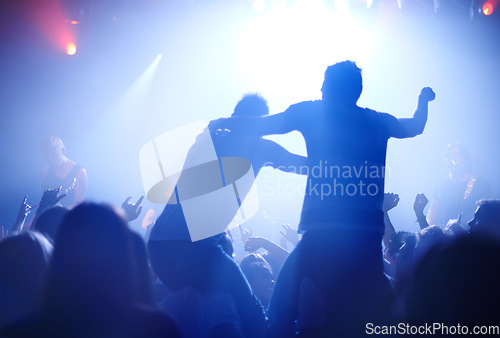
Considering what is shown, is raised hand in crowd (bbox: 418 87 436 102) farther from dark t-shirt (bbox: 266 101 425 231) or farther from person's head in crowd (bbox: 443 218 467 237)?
person's head in crowd (bbox: 443 218 467 237)

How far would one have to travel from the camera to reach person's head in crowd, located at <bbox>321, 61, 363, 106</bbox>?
6.78 ft

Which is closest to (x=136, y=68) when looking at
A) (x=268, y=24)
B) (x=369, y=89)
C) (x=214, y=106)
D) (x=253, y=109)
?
(x=214, y=106)

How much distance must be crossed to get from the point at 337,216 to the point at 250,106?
918mm

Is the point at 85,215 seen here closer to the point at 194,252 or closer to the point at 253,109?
the point at 194,252

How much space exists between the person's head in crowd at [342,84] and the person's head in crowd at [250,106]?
1.53ft

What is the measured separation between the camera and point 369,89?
28.6ft

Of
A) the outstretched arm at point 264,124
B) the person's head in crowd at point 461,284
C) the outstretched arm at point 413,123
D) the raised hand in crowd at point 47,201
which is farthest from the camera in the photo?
the raised hand in crowd at point 47,201

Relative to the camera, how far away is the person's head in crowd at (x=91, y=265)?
1.34m

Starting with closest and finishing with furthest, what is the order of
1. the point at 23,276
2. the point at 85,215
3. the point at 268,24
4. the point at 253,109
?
1. the point at 85,215
2. the point at 23,276
3. the point at 253,109
4. the point at 268,24

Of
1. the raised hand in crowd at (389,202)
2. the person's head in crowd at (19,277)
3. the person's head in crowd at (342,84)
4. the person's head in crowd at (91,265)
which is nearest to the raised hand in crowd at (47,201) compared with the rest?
the person's head in crowd at (19,277)

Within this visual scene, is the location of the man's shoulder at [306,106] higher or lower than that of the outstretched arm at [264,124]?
higher

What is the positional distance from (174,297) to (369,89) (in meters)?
7.77

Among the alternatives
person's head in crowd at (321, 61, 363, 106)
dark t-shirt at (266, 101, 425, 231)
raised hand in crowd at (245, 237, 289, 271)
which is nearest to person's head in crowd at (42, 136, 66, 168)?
raised hand in crowd at (245, 237, 289, 271)

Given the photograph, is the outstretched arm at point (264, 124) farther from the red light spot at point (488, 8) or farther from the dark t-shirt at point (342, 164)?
the red light spot at point (488, 8)
